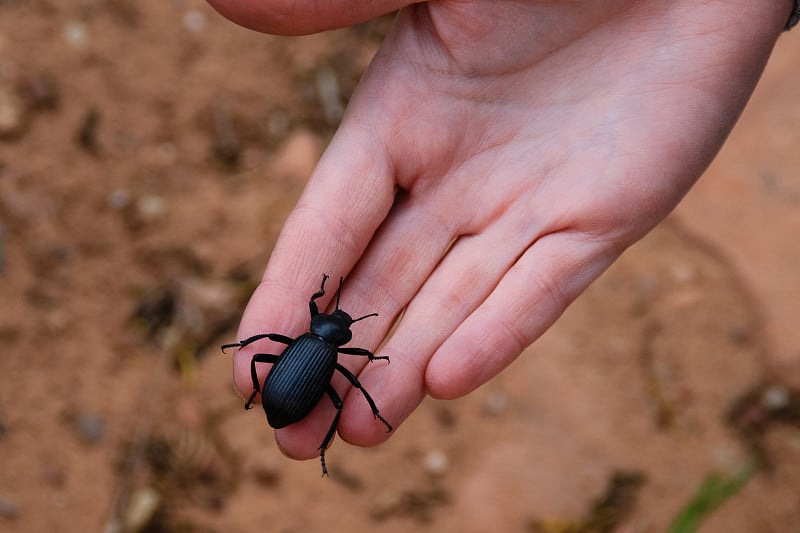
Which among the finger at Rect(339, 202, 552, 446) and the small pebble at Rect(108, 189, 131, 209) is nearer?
the finger at Rect(339, 202, 552, 446)

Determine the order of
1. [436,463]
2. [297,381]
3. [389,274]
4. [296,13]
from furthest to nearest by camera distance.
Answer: [436,463], [389,274], [297,381], [296,13]

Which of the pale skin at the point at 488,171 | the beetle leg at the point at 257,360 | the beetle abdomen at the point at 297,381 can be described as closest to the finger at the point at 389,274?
the pale skin at the point at 488,171

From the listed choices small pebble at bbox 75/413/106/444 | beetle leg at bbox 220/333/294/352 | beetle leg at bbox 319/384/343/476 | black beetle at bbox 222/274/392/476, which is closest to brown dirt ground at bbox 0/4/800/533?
small pebble at bbox 75/413/106/444

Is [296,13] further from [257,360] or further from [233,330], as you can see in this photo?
[233,330]

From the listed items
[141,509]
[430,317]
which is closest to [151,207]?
[141,509]

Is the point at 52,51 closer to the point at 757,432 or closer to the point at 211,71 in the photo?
the point at 211,71

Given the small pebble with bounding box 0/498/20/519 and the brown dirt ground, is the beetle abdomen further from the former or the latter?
the small pebble with bounding box 0/498/20/519
